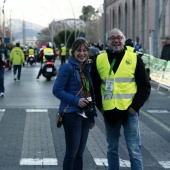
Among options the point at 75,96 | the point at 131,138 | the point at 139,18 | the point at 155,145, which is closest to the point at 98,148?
the point at 155,145

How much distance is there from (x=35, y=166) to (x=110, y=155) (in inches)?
63.0

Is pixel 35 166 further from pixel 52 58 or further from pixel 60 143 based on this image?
pixel 52 58

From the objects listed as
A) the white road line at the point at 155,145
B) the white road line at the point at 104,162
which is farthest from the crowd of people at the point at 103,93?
the white road line at the point at 155,145

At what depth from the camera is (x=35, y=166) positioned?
8016 millimetres

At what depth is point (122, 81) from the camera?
6.48m

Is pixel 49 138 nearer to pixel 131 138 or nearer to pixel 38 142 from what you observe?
→ pixel 38 142

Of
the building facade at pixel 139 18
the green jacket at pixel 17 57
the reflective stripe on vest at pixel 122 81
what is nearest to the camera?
the reflective stripe on vest at pixel 122 81

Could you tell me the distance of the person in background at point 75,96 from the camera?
6.26 meters

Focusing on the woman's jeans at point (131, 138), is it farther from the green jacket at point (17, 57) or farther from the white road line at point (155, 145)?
the green jacket at point (17, 57)

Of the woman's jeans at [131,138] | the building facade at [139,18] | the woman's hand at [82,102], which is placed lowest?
the woman's jeans at [131,138]

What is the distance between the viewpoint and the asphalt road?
27.2ft

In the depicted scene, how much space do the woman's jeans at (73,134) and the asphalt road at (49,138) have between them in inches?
63.5

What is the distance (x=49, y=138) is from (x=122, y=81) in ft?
13.7

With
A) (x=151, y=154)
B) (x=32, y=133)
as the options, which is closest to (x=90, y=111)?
(x=151, y=154)
